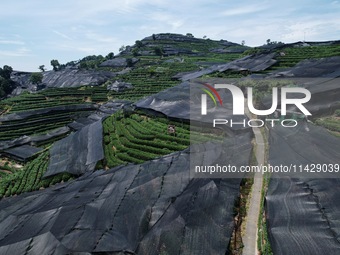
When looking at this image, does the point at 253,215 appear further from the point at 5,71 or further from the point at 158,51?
the point at 5,71

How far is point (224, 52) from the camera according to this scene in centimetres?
11800

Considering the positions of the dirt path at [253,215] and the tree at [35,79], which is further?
the tree at [35,79]

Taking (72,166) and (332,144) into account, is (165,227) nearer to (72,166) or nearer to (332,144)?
(332,144)

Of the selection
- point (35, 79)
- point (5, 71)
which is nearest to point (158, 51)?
point (35, 79)

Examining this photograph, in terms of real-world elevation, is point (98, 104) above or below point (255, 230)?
above

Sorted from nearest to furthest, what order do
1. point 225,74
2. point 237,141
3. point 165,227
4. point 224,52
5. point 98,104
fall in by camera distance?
1. point 165,227
2. point 237,141
3. point 225,74
4. point 98,104
5. point 224,52

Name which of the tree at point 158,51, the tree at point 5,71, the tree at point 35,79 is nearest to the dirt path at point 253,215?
the tree at point 35,79

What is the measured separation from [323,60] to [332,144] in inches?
1213

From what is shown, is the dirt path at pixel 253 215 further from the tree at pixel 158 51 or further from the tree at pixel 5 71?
the tree at pixel 5 71

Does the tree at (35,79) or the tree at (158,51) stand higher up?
the tree at (158,51)

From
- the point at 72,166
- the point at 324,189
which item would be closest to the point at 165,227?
the point at 324,189

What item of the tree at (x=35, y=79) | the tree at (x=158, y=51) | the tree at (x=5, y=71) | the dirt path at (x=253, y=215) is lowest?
the dirt path at (x=253, y=215)

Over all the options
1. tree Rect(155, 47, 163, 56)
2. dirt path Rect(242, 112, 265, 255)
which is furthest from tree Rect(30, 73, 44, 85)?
dirt path Rect(242, 112, 265, 255)

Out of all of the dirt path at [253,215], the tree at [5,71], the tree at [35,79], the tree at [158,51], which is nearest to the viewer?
the dirt path at [253,215]
